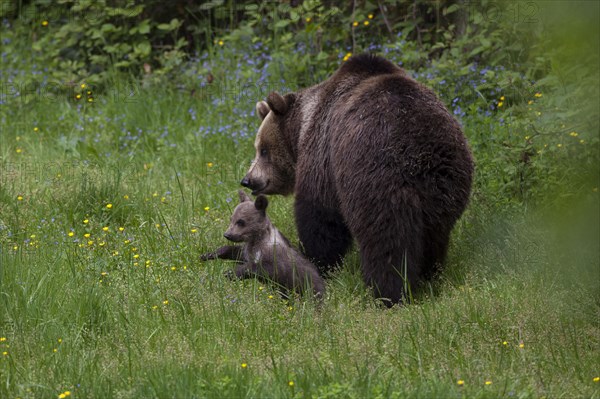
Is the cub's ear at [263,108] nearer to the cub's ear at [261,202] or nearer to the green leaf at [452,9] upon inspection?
the cub's ear at [261,202]

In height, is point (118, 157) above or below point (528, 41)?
below

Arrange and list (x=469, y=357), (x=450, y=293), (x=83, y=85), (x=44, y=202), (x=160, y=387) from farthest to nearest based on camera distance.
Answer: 1. (x=83, y=85)
2. (x=44, y=202)
3. (x=450, y=293)
4. (x=469, y=357)
5. (x=160, y=387)

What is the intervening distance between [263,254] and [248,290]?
50 cm

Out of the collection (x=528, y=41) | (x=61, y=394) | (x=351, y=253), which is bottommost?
(x=351, y=253)

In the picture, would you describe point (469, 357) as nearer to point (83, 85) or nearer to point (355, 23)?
point (355, 23)

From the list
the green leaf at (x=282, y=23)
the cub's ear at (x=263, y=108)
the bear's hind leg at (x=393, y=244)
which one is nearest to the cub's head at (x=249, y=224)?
the bear's hind leg at (x=393, y=244)

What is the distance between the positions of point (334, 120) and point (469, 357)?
2.31 meters

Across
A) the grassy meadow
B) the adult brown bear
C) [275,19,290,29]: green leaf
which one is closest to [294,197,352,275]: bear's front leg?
the adult brown bear

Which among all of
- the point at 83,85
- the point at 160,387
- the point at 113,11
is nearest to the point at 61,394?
the point at 160,387

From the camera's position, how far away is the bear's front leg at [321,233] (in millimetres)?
6773

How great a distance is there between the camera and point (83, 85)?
10.8 metres

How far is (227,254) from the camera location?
260 inches

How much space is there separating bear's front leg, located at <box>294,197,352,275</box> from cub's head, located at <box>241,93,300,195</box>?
0.69m

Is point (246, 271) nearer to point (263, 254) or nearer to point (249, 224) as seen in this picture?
point (263, 254)
